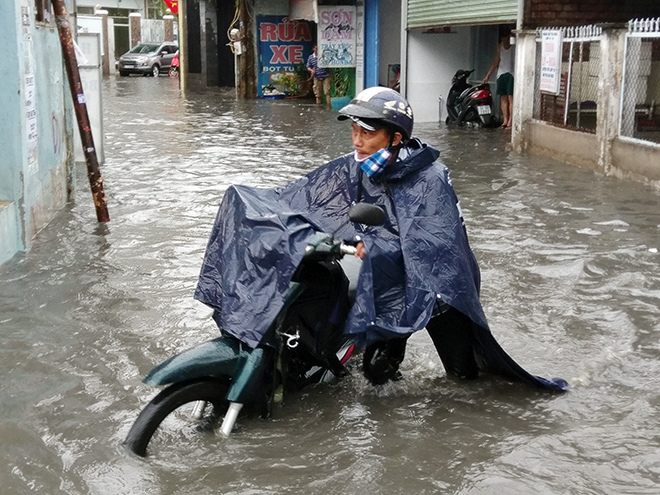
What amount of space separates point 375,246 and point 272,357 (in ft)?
2.11

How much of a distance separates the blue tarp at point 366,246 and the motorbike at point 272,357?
10cm

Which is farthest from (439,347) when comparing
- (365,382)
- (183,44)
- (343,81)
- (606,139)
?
(183,44)

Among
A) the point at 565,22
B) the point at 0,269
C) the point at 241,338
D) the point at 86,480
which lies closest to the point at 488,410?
the point at 241,338

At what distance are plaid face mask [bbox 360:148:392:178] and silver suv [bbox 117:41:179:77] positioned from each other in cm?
4096

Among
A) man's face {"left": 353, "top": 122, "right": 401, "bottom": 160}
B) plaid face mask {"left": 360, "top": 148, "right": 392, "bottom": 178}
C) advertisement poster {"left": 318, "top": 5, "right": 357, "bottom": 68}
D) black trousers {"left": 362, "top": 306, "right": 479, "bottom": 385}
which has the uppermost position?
advertisement poster {"left": 318, "top": 5, "right": 357, "bottom": 68}

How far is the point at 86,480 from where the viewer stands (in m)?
3.84

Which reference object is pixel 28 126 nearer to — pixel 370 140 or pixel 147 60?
pixel 370 140

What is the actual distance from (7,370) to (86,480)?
143cm

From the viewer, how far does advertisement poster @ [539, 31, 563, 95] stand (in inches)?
491

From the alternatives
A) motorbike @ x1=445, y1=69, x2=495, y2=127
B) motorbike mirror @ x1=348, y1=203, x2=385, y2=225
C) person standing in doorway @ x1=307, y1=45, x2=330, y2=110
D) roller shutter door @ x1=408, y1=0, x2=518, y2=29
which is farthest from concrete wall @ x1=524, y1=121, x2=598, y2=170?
person standing in doorway @ x1=307, y1=45, x2=330, y2=110

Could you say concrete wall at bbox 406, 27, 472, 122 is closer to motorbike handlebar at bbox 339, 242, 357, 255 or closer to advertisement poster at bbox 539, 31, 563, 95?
advertisement poster at bbox 539, 31, 563, 95

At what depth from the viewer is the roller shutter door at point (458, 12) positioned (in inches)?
571

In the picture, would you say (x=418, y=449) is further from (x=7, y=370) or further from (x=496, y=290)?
(x=496, y=290)

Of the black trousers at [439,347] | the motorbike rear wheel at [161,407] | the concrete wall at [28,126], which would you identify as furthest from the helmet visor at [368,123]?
the concrete wall at [28,126]
